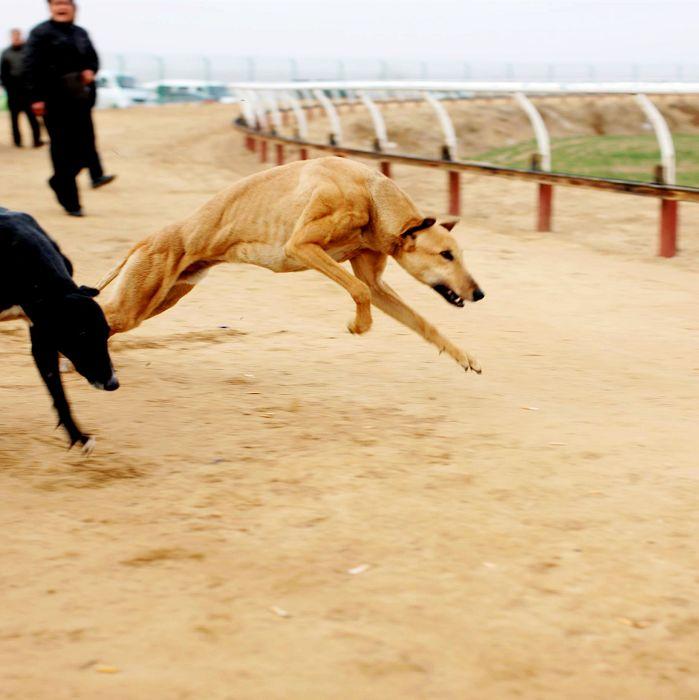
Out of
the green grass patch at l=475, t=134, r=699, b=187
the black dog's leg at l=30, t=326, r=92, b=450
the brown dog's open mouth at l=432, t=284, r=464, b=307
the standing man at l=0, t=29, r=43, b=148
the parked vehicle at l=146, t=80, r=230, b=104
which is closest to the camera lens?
the black dog's leg at l=30, t=326, r=92, b=450

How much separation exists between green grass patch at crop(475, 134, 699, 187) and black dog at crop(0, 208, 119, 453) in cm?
1109

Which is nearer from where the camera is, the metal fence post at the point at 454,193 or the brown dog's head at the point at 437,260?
the brown dog's head at the point at 437,260

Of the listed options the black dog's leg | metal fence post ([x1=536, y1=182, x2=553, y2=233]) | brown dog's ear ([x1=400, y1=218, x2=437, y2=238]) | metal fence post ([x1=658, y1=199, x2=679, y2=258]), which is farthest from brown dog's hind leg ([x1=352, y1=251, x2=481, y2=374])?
metal fence post ([x1=536, y1=182, x2=553, y2=233])

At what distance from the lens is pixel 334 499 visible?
3.81 m

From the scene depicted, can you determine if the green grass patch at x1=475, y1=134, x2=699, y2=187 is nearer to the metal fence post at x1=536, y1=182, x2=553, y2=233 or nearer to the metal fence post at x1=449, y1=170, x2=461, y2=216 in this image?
the metal fence post at x1=449, y1=170, x2=461, y2=216

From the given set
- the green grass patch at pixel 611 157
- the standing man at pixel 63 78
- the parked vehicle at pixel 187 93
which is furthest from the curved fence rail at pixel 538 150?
the parked vehicle at pixel 187 93

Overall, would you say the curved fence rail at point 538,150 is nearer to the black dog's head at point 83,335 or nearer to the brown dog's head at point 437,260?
the brown dog's head at point 437,260

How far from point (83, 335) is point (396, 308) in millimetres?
1938

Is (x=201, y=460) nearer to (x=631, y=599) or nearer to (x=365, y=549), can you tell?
(x=365, y=549)

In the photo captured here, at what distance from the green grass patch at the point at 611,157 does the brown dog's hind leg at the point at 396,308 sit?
9338 mm

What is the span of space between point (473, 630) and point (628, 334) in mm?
4259

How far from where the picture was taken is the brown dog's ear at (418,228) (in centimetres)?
538

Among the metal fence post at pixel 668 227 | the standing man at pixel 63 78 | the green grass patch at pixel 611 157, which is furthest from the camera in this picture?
the green grass patch at pixel 611 157

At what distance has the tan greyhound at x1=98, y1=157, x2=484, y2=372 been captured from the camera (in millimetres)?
5336
